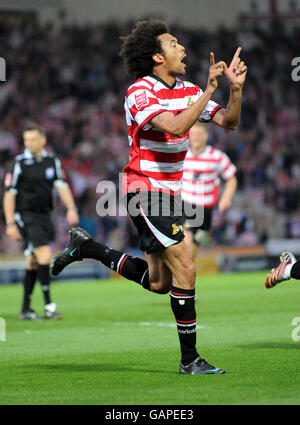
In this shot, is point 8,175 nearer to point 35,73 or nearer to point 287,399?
point 287,399

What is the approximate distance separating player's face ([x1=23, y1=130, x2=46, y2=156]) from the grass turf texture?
2380mm

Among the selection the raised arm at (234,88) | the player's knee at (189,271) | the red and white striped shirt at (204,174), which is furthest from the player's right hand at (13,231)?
the player's knee at (189,271)

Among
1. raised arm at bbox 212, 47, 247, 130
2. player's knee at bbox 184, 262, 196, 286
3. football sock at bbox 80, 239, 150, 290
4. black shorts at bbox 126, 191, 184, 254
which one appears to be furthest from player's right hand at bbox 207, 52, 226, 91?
football sock at bbox 80, 239, 150, 290

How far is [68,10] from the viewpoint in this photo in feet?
97.3

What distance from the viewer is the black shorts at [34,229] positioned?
11.8m

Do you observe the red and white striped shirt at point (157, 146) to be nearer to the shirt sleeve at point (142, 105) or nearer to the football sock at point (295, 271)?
the shirt sleeve at point (142, 105)

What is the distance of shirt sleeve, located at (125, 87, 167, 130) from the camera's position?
6.34 metres

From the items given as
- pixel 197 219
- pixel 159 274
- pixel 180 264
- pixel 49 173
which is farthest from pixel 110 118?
pixel 180 264

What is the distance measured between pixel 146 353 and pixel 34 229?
456cm

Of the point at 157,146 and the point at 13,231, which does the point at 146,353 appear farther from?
the point at 13,231

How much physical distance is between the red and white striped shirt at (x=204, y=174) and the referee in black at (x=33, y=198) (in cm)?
212

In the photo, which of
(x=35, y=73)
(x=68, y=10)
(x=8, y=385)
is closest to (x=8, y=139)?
(x=35, y=73)

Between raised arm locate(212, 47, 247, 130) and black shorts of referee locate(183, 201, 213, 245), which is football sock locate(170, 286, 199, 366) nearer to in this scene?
raised arm locate(212, 47, 247, 130)

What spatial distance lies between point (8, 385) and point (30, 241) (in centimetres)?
584
